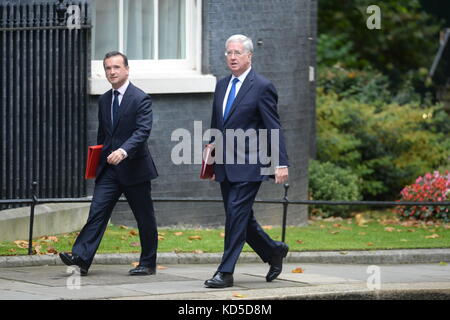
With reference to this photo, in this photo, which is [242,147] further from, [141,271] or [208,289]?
[141,271]

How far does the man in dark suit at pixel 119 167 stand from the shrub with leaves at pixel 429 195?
23.7ft

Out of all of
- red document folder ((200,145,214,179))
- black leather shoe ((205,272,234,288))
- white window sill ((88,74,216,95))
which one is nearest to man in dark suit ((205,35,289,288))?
black leather shoe ((205,272,234,288))

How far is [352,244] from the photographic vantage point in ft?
44.4

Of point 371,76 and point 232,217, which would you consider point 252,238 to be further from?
point 371,76

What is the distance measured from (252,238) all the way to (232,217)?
1.44 ft

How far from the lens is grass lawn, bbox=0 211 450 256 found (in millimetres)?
12367

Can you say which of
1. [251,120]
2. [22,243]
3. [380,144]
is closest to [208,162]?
[251,120]

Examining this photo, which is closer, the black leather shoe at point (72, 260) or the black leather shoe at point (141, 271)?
the black leather shoe at point (72, 260)

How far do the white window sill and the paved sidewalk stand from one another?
277 centimetres

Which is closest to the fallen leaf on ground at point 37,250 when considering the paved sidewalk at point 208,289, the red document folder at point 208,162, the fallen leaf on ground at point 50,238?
the paved sidewalk at point 208,289

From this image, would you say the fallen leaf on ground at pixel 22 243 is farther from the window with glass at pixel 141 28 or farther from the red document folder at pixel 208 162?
the red document folder at pixel 208 162

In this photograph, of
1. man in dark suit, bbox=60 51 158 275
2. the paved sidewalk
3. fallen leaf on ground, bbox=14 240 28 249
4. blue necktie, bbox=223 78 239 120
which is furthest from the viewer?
fallen leaf on ground, bbox=14 240 28 249

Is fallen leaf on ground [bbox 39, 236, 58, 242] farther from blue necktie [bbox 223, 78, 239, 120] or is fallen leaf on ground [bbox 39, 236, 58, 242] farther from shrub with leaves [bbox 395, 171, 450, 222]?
shrub with leaves [bbox 395, 171, 450, 222]

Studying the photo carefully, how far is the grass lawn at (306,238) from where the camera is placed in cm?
1237
